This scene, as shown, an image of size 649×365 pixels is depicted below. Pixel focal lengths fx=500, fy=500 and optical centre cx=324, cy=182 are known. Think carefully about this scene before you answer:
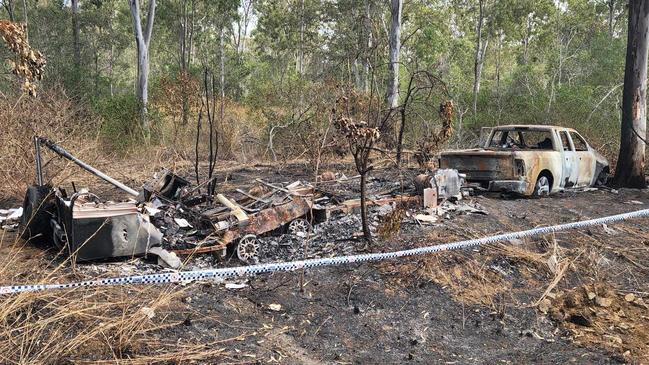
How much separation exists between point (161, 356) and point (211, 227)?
253cm

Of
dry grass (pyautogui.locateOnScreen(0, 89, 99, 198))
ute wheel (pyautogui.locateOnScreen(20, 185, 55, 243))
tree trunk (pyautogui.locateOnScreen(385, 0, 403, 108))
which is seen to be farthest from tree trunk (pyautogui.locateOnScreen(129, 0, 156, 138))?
ute wheel (pyautogui.locateOnScreen(20, 185, 55, 243))

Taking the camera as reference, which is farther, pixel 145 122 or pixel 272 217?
pixel 145 122

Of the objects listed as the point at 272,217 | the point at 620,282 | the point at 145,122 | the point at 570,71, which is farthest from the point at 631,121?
the point at 570,71

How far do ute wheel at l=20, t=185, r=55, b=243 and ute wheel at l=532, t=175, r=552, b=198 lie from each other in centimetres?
756

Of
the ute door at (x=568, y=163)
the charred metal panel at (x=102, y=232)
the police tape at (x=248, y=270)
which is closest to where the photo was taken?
the police tape at (x=248, y=270)

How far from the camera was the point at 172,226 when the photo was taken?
231 inches

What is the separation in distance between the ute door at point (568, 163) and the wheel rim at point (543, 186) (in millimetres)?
444

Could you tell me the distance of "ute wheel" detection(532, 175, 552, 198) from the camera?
895 centimetres

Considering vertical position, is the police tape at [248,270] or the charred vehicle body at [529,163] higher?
the charred vehicle body at [529,163]

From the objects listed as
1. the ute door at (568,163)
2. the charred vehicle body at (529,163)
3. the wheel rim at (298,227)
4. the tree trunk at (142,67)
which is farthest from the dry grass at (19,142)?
the ute door at (568,163)

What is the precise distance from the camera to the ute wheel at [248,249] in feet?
17.9

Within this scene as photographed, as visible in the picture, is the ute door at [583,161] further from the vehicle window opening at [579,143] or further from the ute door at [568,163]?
the ute door at [568,163]

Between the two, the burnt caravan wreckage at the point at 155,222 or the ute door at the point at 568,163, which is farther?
the ute door at the point at 568,163

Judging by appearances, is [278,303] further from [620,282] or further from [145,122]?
[145,122]
